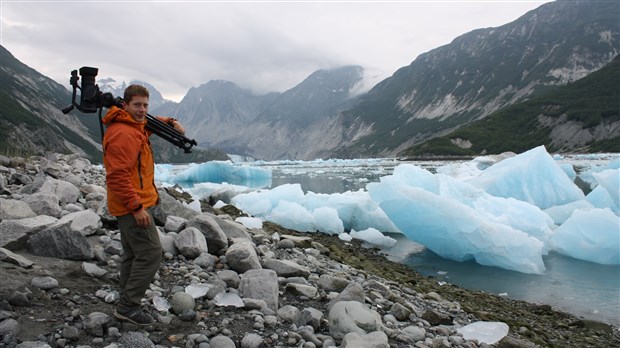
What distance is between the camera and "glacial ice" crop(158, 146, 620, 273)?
1094 centimetres

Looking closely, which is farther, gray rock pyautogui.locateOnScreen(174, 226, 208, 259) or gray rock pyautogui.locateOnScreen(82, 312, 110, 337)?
gray rock pyautogui.locateOnScreen(174, 226, 208, 259)

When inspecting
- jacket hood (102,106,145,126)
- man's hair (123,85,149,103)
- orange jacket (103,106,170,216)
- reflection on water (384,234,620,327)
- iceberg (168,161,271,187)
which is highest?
man's hair (123,85,149,103)

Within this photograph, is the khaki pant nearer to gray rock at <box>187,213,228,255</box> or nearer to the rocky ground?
the rocky ground

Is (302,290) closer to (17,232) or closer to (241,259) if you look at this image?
(241,259)

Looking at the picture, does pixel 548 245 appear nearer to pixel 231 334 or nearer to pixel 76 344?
pixel 231 334

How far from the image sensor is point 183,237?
4934 mm

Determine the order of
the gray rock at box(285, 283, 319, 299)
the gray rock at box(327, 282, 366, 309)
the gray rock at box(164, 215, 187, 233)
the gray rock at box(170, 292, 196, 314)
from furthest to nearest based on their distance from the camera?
the gray rock at box(164, 215, 187, 233)
the gray rock at box(285, 283, 319, 299)
the gray rock at box(327, 282, 366, 309)
the gray rock at box(170, 292, 196, 314)

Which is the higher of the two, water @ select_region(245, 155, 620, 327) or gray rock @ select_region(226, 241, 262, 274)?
gray rock @ select_region(226, 241, 262, 274)

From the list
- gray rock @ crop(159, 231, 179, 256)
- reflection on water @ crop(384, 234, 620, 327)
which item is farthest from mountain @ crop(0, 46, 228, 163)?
gray rock @ crop(159, 231, 179, 256)

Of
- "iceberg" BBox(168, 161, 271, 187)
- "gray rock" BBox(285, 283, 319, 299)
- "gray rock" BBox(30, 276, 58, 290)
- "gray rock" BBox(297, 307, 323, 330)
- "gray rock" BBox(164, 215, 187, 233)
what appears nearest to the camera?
"gray rock" BBox(30, 276, 58, 290)

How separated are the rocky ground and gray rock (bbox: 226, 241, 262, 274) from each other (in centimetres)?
1

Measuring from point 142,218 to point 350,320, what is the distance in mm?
1939

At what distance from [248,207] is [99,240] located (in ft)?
38.2

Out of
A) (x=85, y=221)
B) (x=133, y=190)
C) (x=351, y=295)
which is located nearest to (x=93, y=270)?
(x=133, y=190)
